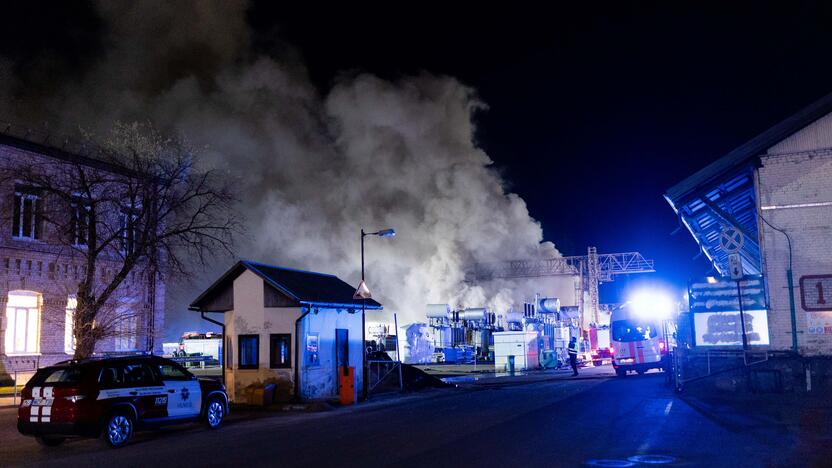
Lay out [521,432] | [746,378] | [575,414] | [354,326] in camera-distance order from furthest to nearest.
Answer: [354,326] < [746,378] < [575,414] < [521,432]

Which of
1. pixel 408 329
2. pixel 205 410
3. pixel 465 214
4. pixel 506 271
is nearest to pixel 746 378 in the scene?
pixel 205 410

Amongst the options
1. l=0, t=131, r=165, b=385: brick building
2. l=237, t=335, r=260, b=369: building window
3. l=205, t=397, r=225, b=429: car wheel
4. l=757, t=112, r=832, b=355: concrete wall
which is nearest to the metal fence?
l=237, t=335, r=260, b=369: building window

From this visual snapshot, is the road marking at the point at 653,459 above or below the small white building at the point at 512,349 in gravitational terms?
below

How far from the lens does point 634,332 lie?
31406 millimetres

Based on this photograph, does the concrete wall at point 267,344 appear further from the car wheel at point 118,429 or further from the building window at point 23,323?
the building window at point 23,323

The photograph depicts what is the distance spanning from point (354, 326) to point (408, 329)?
88.1 feet

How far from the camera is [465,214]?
62.2 meters

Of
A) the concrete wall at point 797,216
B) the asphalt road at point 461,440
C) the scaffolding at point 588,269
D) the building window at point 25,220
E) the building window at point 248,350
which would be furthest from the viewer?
the scaffolding at point 588,269

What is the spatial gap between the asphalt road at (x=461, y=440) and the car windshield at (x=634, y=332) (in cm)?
1181

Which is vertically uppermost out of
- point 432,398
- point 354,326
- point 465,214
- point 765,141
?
point 465,214

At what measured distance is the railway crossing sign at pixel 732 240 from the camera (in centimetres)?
2086

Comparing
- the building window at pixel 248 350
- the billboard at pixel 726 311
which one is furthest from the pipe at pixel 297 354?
the billboard at pixel 726 311

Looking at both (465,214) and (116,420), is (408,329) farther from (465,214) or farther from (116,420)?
(116,420)

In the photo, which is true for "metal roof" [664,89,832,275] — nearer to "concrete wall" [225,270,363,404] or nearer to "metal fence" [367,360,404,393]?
"metal fence" [367,360,404,393]
